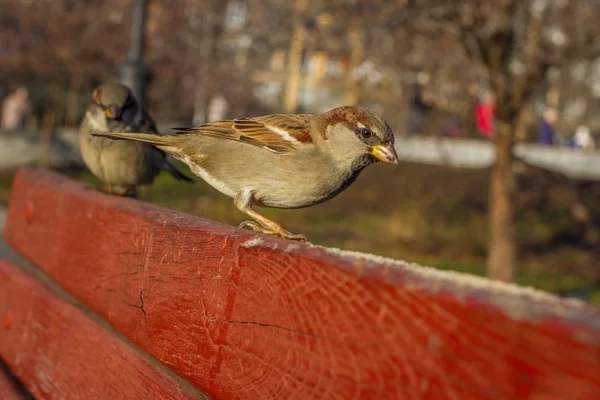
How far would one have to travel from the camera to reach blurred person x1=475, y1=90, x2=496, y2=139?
9.33 metres

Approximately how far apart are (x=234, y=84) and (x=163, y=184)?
10934 millimetres

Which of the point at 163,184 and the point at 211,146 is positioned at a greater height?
the point at 211,146

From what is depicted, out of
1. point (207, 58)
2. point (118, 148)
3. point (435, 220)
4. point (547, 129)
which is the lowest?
point (435, 220)

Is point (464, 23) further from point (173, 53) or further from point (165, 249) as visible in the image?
point (173, 53)

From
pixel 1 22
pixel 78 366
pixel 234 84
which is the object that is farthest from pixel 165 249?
pixel 234 84

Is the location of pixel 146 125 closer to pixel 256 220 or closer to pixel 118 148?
pixel 118 148

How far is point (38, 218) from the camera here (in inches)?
128

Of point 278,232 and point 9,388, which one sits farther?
point 9,388

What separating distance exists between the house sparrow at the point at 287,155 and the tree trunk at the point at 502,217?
21.8ft

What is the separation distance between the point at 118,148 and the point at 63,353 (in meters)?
1.75

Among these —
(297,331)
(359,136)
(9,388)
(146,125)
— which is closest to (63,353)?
(9,388)

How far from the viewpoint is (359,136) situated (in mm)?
2734

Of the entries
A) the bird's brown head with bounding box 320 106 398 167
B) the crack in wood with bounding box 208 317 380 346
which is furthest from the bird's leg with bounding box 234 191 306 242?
Result: the crack in wood with bounding box 208 317 380 346

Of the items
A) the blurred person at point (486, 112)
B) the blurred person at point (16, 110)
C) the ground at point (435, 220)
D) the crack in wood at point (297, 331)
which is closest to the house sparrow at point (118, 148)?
the crack in wood at point (297, 331)
